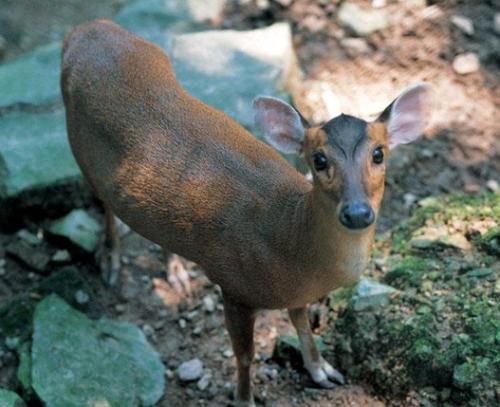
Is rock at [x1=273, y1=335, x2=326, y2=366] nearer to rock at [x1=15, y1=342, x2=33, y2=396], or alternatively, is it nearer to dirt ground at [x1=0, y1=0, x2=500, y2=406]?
dirt ground at [x1=0, y1=0, x2=500, y2=406]

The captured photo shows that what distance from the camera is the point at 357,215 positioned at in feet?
10.8

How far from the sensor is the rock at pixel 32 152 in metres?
5.44

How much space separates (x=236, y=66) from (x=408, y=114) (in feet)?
8.42

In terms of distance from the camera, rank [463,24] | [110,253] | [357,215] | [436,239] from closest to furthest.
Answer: [357,215] → [436,239] → [110,253] → [463,24]

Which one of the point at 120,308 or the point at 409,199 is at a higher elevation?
the point at 409,199

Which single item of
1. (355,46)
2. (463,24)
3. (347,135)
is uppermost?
(347,135)

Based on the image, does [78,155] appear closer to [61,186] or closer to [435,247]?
[61,186]

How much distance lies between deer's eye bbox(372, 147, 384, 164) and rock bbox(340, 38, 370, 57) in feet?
10.7

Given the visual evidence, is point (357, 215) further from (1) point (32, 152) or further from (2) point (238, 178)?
(1) point (32, 152)

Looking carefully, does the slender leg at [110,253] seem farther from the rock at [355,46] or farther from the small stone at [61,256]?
the rock at [355,46]

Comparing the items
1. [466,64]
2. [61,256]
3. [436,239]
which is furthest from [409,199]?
[61,256]

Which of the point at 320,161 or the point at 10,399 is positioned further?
the point at 10,399

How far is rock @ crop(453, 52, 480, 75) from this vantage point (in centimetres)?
638

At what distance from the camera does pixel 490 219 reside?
4684 mm
